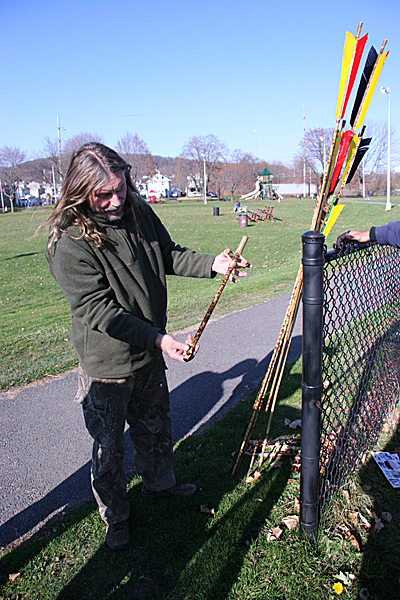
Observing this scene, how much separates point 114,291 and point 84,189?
1.69 feet

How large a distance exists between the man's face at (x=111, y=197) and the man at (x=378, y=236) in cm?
134

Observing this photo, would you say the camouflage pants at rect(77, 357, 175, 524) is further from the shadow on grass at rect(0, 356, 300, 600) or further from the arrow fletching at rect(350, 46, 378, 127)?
the arrow fletching at rect(350, 46, 378, 127)

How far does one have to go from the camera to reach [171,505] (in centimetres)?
280

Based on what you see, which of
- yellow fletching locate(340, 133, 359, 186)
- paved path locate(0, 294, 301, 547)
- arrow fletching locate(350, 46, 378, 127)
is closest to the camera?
arrow fletching locate(350, 46, 378, 127)

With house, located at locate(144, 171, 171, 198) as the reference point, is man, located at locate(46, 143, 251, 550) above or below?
below

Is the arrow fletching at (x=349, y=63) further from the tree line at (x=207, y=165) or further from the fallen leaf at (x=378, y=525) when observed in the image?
the tree line at (x=207, y=165)

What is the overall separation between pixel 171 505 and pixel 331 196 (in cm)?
209

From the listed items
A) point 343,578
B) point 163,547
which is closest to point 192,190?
point 163,547

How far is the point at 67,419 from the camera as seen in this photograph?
3826 mm

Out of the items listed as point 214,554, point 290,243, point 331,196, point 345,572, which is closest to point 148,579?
point 214,554

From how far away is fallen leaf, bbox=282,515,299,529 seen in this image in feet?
8.45

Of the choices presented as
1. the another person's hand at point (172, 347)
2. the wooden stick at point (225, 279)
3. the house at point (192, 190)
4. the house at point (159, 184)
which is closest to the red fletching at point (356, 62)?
the wooden stick at point (225, 279)

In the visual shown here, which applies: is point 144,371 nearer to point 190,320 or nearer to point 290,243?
point 190,320

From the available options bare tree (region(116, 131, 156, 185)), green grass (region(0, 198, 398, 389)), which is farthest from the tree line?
green grass (region(0, 198, 398, 389))
